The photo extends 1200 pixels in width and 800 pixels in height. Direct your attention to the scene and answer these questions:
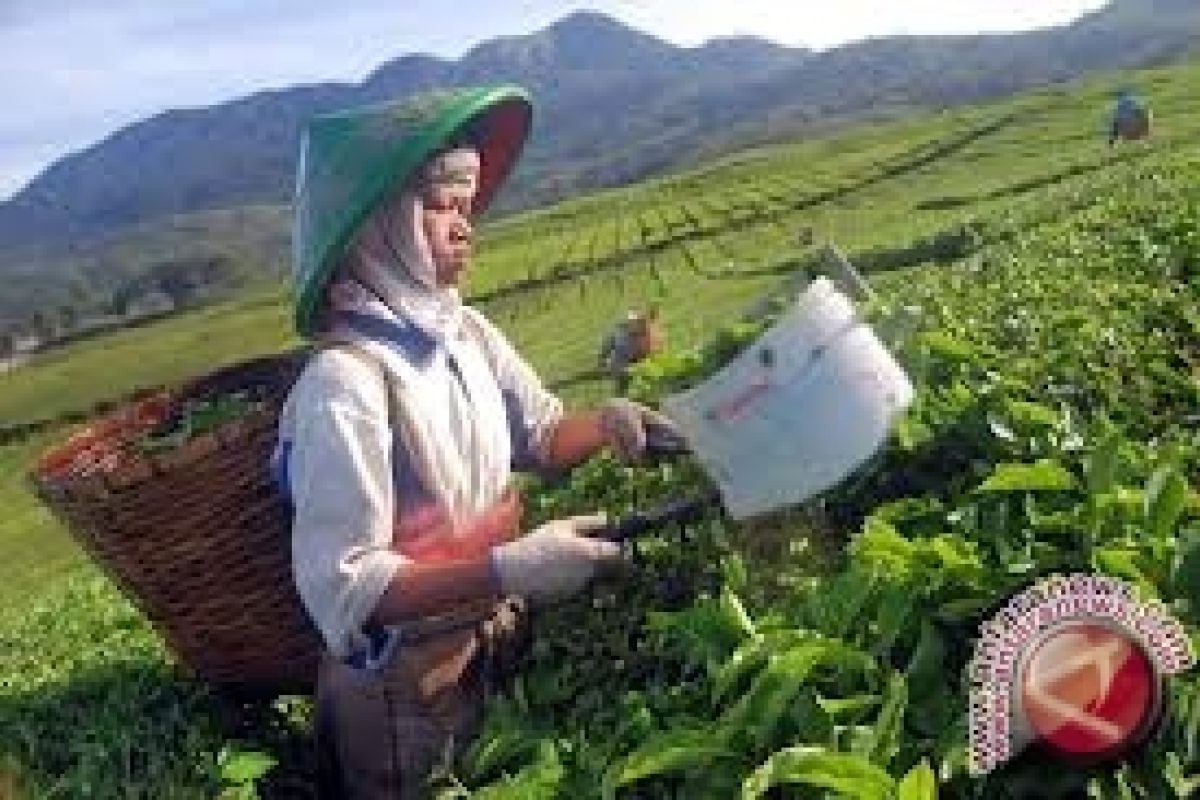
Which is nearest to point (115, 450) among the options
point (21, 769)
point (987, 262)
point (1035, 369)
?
point (21, 769)

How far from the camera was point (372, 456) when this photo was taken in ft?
15.5

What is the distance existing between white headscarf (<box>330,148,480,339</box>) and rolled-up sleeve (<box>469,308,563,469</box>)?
663mm

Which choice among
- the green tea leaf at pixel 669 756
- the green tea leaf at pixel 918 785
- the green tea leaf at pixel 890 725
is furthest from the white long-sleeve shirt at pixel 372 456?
the green tea leaf at pixel 918 785

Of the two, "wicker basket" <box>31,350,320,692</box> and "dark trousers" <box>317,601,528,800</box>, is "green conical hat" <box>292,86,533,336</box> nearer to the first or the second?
"wicker basket" <box>31,350,320,692</box>

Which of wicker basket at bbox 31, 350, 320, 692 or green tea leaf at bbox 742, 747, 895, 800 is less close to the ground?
green tea leaf at bbox 742, 747, 895, 800

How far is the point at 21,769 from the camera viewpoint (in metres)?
5.60

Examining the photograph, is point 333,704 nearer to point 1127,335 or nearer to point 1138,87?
point 1127,335

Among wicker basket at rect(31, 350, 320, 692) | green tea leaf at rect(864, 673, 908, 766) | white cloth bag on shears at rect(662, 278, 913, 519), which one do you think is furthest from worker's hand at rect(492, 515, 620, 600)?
green tea leaf at rect(864, 673, 908, 766)

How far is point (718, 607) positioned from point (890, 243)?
20.9m

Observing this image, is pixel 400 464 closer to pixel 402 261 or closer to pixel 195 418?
pixel 402 261

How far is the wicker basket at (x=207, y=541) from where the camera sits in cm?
537

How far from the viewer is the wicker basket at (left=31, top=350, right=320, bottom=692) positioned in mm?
5367

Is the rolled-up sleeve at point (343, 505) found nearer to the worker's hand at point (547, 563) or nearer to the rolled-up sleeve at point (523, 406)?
the worker's hand at point (547, 563)

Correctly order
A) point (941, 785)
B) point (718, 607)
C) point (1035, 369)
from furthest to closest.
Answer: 1. point (1035, 369)
2. point (718, 607)
3. point (941, 785)
